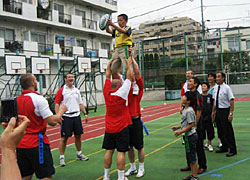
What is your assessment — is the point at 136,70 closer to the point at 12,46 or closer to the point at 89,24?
the point at 12,46

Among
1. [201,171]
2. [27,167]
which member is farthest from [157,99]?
[27,167]

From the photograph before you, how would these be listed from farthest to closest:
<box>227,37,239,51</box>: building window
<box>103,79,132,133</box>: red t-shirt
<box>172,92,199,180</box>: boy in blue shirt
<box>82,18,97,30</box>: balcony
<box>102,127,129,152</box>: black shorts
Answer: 1. <box>227,37,239,51</box>: building window
2. <box>82,18,97,30</box>: balcony
3. <box>172,92,199,180</box>: boy in blue shirt
4. <box>102,127,129,152</box>: black shorts
5. <box>103,79,132,133</box>: red t-shirt

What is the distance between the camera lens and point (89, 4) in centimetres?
3122

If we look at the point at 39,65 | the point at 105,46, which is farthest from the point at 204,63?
the point at 39,65

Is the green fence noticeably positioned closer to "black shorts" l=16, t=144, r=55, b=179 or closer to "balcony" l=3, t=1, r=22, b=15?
"balcony" l=3, t=1, r=22, b=15

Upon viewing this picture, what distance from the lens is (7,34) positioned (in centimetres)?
2280

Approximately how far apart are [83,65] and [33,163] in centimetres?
1616

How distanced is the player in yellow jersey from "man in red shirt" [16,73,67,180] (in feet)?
5.32

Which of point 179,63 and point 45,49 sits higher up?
point 45,49

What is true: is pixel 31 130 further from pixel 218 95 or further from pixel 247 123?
pixel 247 123

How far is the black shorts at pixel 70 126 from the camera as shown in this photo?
6.51 m

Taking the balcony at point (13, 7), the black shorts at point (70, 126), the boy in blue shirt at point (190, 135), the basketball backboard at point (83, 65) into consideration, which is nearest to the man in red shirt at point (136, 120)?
the boy in blue shirt at point (190, 135)

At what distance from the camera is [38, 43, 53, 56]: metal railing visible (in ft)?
82.0

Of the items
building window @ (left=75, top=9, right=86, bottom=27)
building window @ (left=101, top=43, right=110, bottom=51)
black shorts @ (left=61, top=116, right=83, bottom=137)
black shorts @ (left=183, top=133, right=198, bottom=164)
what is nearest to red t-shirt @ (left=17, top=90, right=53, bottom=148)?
black shorts @ (left=183, top=133, right=198, bottom=164)
